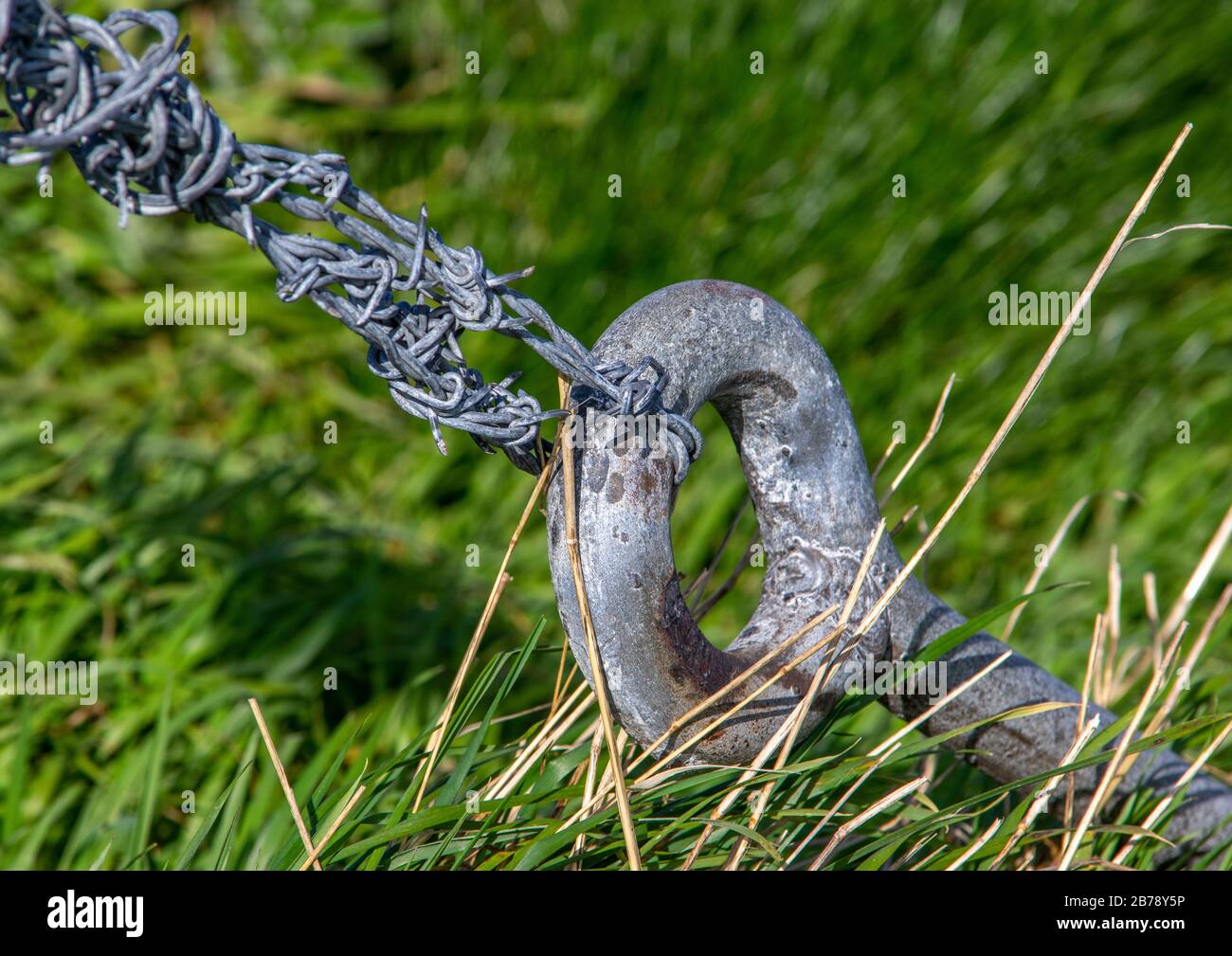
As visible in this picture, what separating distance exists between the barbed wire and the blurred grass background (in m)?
1.21

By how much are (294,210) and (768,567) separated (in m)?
0.71

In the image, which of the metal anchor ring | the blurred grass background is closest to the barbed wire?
the metal anchor ring

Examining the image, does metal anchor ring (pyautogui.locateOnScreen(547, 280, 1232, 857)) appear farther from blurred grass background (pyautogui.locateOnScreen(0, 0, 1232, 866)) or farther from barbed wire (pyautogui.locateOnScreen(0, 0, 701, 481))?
blurred grass background (pyautogui.locateOnScreen(0, 0, 1232, 866))

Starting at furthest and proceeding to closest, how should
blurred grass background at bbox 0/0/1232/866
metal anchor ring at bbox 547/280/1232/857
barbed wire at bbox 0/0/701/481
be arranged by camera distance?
1. blurred grass background at bbox 0/0/1232/866
2. metal anchor ring at bbox 547/280/1232/857
3. barbed wire at bbox 0/0/701/481

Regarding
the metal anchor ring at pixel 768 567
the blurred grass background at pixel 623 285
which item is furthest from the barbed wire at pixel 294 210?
the blurred grass background at pixel 623 285

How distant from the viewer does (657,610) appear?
1.22m

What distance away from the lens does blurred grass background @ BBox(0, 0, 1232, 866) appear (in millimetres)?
2449

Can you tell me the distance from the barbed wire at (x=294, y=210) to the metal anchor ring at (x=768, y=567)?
0.07 metres

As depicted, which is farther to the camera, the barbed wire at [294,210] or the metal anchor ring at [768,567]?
the metal anchor ring at [768,567]

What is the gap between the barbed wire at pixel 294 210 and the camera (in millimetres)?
935

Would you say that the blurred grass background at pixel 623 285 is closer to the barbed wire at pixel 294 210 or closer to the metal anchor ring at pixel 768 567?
the metal anchor ring at pixel 768 567

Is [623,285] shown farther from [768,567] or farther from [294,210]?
[294,210]

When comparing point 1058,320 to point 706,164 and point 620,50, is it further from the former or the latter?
point 620,50

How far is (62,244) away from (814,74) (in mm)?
2174
